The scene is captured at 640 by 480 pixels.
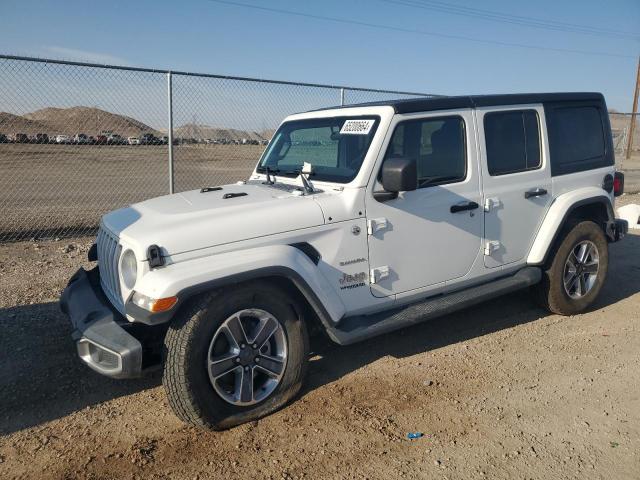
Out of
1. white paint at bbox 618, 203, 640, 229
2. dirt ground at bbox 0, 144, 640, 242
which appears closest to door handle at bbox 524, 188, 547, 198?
white paint at bbox 618, 203, 640, 229

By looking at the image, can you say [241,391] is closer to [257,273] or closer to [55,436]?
[257,273]

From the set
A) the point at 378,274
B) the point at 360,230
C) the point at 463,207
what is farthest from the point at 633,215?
the point at 360,230

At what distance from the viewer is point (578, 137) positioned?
5121 millimetres

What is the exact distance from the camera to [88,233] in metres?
7.84

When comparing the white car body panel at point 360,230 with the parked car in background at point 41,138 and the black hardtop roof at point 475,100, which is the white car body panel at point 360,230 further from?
the parked car in background at point 41,138

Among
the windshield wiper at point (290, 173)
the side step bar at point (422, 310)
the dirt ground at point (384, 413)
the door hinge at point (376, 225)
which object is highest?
the windshield wiper at point (290, 173)

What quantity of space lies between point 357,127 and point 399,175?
66 cm

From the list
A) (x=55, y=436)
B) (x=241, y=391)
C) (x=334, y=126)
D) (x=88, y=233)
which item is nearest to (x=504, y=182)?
(x=334, y=126)

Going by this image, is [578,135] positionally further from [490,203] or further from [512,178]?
[490,203]

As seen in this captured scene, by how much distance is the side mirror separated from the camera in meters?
3.55

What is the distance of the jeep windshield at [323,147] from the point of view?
389 cm

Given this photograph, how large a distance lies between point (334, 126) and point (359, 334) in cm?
170

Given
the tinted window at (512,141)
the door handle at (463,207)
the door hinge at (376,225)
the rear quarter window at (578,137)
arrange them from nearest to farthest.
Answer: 1. the door hinge at (376,225)
2. the door handle at (463,207)
3. the tinted window at (512,141)
4. the rear quarter window at (578,137)

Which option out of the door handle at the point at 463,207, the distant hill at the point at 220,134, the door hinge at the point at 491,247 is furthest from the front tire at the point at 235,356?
the distant hill at the point at 220,134
